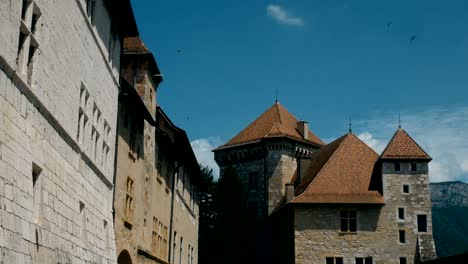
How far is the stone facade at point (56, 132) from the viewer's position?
27.1ft

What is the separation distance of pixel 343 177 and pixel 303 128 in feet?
50.9

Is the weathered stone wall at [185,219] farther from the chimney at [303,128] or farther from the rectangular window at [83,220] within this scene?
the chimney at [303,128]

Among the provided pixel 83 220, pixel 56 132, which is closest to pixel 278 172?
pixel 83 220

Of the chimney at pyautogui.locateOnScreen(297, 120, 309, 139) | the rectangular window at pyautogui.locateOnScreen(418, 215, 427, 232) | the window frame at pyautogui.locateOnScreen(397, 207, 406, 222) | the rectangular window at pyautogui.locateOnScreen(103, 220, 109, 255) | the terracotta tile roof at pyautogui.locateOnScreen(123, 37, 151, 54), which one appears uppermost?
the chimney at pyautogui.locateOnScreen(297, 120, 309, 139)

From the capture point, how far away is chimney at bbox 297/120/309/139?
197 ft

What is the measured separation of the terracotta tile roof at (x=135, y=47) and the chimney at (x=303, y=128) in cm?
3912

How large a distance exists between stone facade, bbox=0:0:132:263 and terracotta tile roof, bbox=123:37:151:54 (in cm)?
528

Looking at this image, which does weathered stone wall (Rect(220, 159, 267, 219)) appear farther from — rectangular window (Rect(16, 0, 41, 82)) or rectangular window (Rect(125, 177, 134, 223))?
rectangular window (Rect(16, 0, 41, 82))

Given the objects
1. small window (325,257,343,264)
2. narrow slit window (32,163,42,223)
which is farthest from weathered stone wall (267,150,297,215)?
narrow slit window (32,163,42,223)

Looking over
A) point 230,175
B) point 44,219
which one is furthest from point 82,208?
point 230,175

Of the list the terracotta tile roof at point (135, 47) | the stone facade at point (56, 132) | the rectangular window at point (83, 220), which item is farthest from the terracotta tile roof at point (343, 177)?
the rectangular window at point (83, 220)

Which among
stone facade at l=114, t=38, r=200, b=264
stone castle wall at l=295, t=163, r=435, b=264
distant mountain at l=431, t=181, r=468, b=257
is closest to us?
stone facade at l=114, t=38, r=200, b=264

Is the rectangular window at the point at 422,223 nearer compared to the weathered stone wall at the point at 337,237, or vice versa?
the weathered stone wall at the point at 337,237

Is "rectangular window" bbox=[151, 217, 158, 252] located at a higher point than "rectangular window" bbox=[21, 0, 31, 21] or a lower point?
lower
